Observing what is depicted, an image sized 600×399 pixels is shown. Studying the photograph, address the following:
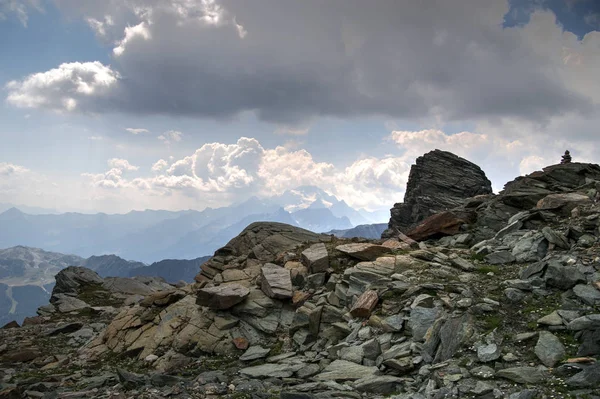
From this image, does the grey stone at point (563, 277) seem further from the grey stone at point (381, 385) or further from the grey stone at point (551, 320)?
the grey stone at point (381, 385)

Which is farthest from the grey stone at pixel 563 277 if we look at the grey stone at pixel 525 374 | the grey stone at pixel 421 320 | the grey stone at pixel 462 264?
the grey stone at pixel 525 374

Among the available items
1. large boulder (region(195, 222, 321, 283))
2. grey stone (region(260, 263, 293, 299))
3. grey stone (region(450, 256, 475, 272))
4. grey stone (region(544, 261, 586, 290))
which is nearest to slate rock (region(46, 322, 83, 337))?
large boulder (region(195, 222, 321, 283))

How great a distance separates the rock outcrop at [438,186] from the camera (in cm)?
6300

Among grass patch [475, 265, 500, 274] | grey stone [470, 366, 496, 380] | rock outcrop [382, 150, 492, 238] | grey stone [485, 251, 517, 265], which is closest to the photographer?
grey stone [470, 366, 496, 380]

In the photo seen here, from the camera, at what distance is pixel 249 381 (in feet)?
57.9

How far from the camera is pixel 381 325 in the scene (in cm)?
1925

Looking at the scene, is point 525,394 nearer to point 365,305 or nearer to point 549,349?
point 549,349

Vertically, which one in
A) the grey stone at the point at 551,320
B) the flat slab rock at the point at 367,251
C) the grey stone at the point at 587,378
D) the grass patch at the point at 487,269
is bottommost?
the grey stone at the point at 587,378

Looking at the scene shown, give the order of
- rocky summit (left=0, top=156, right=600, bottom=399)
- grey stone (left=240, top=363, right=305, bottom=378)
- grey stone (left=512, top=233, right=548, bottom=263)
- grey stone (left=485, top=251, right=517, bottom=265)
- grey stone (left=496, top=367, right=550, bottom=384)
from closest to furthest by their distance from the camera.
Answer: grey stone (left=496, top=367, right=550, bottom=384), rocky summit (left=0, top=156, right=600, bottom=399), grey stone (left=240, top=363, right=305, bottom=378), grey stone (left=512, top=233, right=548, bottom=263), grey stone (left=485, top=251, right=517, bottom=265)

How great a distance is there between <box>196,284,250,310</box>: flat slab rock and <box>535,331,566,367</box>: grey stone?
19.8 meters

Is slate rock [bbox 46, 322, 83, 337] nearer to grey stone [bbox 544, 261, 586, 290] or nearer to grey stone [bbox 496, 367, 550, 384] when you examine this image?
grey stone [bbox 496, 367, 550, 384]

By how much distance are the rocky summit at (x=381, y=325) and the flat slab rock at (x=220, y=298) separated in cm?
13

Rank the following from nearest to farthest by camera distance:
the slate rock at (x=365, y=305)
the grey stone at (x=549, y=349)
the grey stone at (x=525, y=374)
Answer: the grey stone at (x=525, y=374), the grey stone at (x=549, y=349), the slate rock at (x=365, y=305)

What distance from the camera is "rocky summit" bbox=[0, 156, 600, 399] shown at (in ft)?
45.3
